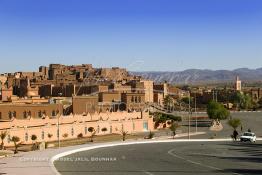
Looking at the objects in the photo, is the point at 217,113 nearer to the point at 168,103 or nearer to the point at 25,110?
the point at 25,110

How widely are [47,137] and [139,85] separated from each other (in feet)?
282

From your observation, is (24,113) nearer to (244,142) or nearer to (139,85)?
(244,142)

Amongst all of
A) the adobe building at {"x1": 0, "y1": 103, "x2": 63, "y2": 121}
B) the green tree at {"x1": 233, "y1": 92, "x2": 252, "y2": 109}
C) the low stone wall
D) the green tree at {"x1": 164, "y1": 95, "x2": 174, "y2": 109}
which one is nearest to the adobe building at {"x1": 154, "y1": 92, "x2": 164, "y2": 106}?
the green tree at {"x1": 164, "y1": 95, "x2": 174, "y2": 109}

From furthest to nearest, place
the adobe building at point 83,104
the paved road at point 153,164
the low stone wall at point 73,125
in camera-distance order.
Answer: the adobe building at point 83,104
the low stone wall at point 73,125
the paved road at point 153,164

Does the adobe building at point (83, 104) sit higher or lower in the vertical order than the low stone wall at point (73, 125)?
higher

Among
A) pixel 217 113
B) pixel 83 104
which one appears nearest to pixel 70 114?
pixel 83 104

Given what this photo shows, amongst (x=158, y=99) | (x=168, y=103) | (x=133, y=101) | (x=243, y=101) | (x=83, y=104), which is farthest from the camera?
(x=243, y=101)

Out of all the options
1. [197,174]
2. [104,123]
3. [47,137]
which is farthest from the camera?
[104,123]

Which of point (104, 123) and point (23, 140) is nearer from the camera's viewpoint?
point (23, 140)

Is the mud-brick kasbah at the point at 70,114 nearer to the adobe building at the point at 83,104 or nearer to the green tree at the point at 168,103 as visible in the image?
the adobe building at the point at 83,104

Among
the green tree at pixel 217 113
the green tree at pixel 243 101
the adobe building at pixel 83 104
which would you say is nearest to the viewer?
the adobe building at pixel 83 104

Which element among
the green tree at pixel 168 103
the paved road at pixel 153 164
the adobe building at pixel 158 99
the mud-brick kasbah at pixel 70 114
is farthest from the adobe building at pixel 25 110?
the adobe building at pixel 158 99

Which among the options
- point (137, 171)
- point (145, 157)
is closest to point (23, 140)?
point (145, 157)

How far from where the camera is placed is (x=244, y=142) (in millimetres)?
58062
